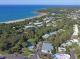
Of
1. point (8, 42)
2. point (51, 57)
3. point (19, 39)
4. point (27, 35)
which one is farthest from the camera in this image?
point (27, 35)

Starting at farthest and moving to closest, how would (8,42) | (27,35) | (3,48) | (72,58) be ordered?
1. (27,35)
2. (8,42)
3. (3,48)
4. (72,58)

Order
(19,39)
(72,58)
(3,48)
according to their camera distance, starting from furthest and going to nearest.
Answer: (19,39) < (3,48) < (72,58)

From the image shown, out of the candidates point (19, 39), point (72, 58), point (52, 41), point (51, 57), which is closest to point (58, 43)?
point (52, 41)

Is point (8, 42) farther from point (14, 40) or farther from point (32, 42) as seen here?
point (32, 42)

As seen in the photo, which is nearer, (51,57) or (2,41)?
(51,57)

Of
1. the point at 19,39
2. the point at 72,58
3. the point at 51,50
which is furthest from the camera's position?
the point at 19,39

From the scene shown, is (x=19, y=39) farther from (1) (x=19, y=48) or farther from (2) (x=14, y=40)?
(1) (x=19, y=48)

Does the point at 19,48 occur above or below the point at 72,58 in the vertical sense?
below

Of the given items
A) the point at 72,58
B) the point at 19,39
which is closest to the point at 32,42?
the point at 19,39

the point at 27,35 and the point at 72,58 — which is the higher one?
the point at 72,58
